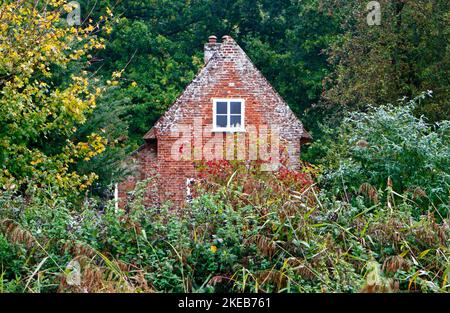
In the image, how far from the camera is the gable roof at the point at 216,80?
92.2ft

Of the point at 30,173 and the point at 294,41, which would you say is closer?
the point at 30,173

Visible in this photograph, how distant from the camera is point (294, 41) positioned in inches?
1548

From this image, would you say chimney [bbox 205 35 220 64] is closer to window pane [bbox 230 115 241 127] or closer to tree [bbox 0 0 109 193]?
window pane [bbox 230 115 241 127]

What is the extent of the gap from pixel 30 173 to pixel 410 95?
14578 millimetres

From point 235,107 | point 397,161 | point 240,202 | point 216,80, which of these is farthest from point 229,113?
point 240,202

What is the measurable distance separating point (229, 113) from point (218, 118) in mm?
369

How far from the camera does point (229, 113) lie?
28.6 m

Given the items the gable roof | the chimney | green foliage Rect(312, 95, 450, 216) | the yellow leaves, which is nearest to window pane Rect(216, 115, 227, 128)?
the gable roof

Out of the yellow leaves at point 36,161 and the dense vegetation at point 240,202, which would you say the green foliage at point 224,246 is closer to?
the dense vegetation at point 240,202

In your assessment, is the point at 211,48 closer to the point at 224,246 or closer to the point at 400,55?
the point at 400,55
